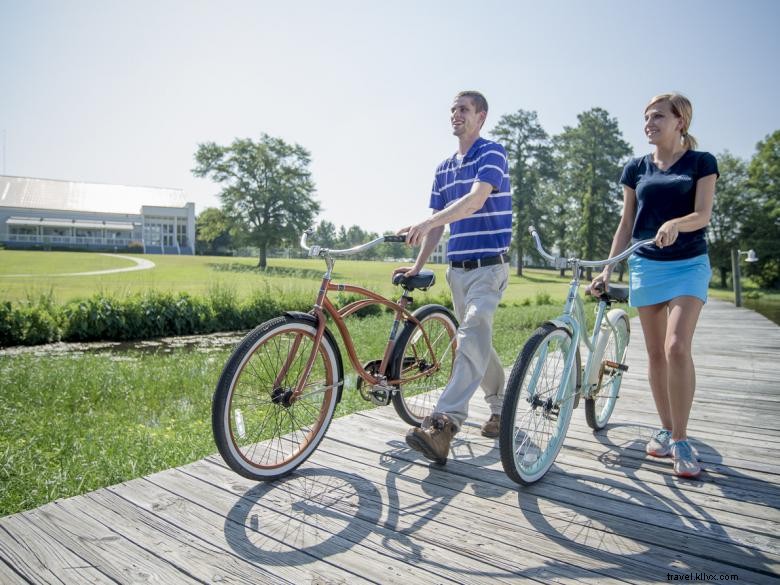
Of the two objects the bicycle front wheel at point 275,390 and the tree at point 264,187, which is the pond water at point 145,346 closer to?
the bicycle front wheel at point 275,390

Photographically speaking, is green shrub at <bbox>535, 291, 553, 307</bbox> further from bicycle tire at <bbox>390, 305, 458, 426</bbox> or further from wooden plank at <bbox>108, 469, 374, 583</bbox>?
wooden plank at <bbox>108, 469, 374, 583</bbox>

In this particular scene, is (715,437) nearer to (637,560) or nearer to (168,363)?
(637,560)

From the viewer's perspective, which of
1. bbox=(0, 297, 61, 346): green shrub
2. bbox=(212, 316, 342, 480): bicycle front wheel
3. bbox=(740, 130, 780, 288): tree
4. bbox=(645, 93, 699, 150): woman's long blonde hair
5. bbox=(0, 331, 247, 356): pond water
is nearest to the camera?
bbox=(212, 316, 342, 480): bicycle front wheel

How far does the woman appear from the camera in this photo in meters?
2.78

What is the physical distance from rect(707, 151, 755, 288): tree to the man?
45928 millimetres

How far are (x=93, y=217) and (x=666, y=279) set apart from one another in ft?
173

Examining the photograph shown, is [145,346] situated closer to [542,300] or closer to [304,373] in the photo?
[304,373]

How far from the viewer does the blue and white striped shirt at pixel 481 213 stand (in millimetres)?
3059

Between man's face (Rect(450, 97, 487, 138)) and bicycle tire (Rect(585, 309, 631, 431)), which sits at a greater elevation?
man's face (Rect(450, 97, 487, 138))

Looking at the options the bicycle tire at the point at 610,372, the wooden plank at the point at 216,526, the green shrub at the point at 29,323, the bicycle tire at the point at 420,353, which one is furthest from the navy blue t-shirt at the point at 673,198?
the green shrub at the point at 29,323

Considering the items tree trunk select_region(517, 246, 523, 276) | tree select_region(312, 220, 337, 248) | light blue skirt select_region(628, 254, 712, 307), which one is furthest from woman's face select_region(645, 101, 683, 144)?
tree select_region(312, 220, 337, 248)

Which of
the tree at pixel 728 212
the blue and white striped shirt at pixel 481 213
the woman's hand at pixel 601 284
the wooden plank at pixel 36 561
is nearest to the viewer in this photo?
the wooden plank at pixel 36 561

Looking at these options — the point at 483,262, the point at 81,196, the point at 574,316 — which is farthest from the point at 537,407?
the point at 81,196

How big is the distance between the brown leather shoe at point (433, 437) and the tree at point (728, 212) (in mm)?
46507
